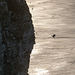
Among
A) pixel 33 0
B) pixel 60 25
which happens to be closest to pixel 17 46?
pixel 33 0

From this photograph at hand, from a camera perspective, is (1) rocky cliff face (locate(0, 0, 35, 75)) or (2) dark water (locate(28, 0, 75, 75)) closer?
(2) dark water (locate(28, 0, 75, 75))

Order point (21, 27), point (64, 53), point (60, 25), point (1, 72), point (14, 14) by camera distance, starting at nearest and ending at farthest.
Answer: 1. point (64, 53)
2. point (60, 25)
3. point (21, 27)
4. point (1, 72)
5. point (14, 14)

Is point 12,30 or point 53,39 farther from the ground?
point 53,39

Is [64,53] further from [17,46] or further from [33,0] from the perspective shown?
[17,46]

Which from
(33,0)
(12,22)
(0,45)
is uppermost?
(33,0)

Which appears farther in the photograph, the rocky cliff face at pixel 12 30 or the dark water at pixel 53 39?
the rocky cliff face at pixel 12 30

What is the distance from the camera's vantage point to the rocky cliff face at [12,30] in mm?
4629

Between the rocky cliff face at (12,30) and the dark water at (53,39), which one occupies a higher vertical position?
the dark water at (53,39)

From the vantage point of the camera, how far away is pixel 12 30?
5.13 m

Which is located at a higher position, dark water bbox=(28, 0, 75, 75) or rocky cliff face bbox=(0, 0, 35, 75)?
dark water bbox=(28, 0, 75, 75)

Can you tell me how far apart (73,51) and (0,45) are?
125 inches

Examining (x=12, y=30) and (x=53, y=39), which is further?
(x=12, y=30)

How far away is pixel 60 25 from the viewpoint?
2.94 metres

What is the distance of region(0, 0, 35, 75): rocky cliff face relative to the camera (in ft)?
15.2
